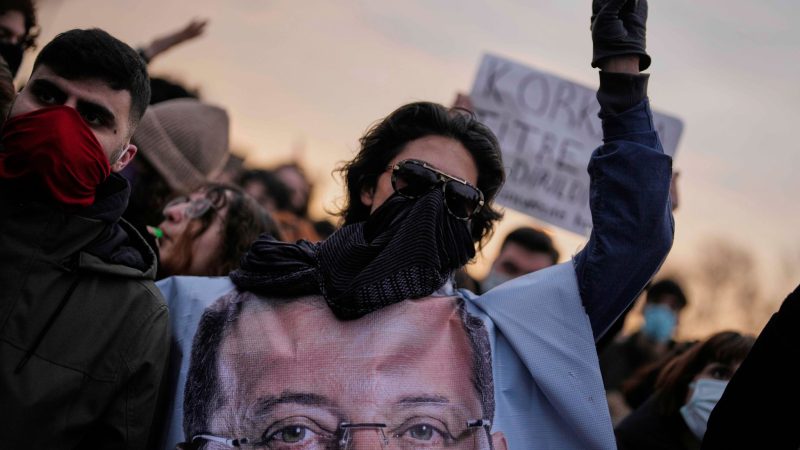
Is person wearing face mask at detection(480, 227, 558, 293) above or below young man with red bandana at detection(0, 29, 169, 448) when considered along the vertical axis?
below

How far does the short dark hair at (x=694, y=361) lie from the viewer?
402 centimetres

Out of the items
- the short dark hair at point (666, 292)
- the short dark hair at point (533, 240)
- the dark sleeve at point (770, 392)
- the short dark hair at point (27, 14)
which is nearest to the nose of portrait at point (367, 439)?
the dark sleeve at point (770, 392)

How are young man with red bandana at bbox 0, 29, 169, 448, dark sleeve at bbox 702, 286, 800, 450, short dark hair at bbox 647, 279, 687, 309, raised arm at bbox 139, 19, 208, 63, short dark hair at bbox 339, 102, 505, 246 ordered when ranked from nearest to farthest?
dark sleeve at bbox 702, 286, 800, 450
young man with red bandana at bbox 0, 29, 169, 448
short dark hair at bbox 339, 102, 505, 246
raised arm at bbox 139, 19, 208, 63
short dark hair at bbox 647, 279, 687, 309

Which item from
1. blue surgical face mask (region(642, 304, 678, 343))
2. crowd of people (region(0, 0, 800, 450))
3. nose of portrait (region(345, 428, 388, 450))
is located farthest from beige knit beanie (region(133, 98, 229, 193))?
blue surgical face mask (region(642, 304, 678, 343))

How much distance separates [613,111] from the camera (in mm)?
2641

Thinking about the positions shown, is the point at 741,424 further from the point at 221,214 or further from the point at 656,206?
the point at 221,214

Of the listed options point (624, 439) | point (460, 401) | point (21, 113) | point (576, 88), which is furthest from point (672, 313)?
point (21, 113)

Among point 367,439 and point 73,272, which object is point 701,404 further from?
point 73,272

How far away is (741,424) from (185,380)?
1426 millimetres

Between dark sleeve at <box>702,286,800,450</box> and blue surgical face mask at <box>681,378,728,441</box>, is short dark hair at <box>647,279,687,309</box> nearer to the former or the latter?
blue surgical face mask at <box>681,378,728,441</box>

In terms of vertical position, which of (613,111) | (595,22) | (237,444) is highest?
(595,22)

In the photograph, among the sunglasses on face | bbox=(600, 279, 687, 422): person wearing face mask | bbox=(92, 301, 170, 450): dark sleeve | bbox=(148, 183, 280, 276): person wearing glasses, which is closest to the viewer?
bbox=(92, 301, 170, 450): dark sleeve

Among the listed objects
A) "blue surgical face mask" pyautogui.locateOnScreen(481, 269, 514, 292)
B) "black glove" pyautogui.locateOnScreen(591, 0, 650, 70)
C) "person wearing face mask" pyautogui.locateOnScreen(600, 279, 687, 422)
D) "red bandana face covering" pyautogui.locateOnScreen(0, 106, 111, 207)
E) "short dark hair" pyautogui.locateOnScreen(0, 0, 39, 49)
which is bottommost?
"person wearing face mask" pyautogui.locateOnScreen(600, 279, 687, 422)

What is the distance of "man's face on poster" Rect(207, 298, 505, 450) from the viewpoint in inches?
98.4
